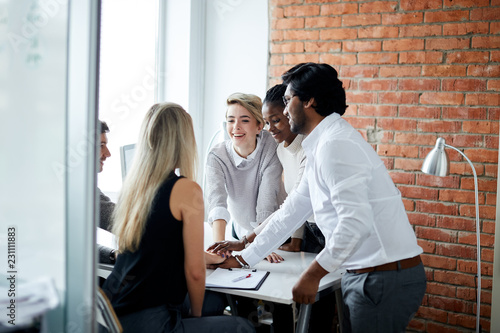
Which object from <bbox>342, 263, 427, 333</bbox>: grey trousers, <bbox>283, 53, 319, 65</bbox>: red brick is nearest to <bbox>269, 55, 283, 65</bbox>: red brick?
<bbox>283, 53, 319, 65</bbox>: red brick

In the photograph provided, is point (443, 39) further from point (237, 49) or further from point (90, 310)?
point (90, 310)

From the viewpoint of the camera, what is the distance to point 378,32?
3.17m

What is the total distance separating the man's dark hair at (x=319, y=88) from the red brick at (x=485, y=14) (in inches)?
63.0

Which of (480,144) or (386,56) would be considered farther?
(386,56)

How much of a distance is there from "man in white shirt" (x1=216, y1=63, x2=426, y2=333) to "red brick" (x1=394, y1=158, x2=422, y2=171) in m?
1.49

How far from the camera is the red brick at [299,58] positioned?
3391 millimetres

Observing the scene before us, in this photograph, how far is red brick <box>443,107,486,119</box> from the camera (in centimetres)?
290

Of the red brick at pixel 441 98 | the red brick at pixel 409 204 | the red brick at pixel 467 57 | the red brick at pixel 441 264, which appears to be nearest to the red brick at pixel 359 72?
the red brick at pixel 441 98

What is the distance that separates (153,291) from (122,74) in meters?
2.23

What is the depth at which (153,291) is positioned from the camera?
5.29ft

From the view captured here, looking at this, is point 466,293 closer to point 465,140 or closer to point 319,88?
point 465,140

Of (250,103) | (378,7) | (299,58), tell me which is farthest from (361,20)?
(250,103)

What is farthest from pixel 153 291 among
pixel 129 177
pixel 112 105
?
pixel 112 105

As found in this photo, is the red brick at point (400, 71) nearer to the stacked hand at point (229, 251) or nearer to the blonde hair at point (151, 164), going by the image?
the stacked hand at point (229, 251)
